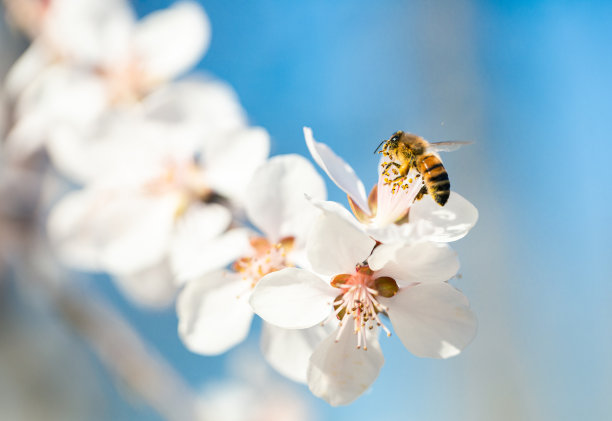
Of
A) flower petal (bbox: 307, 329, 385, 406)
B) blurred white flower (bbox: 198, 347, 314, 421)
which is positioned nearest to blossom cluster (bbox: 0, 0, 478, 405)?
flower petal (bbox: 307, 329, 385, 406)

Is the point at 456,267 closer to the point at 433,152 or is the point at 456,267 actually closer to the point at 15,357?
the point at 433,152

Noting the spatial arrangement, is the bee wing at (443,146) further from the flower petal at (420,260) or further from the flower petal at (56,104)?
the flower petal at (56,104)

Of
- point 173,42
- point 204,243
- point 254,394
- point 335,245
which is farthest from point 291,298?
point 254,394

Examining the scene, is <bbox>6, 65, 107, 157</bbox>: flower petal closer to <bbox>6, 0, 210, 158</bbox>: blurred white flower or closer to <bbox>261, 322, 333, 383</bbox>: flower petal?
<bbox>6, 0, 210, 158</bbox>: blurred white flower

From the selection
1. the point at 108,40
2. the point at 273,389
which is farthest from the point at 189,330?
the point at 273,389

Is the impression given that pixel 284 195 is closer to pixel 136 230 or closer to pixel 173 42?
pixel 136 230

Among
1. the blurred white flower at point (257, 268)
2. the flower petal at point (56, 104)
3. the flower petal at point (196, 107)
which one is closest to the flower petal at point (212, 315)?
the blurred white flower at point (257, 268)
